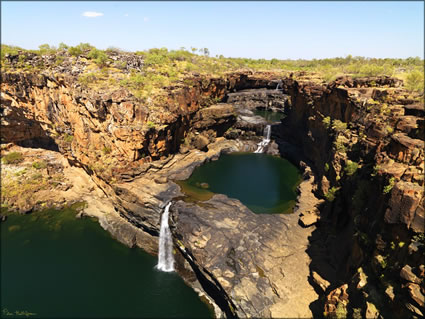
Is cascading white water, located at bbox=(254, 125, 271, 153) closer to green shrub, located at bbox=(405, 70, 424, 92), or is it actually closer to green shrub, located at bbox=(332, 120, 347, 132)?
green shrub, located at bbox=(332, 120, 347, 132)

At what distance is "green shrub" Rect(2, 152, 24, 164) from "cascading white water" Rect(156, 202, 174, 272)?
2933 cm

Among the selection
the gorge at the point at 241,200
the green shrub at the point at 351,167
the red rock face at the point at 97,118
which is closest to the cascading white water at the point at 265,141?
the gorge at the point at 241,200

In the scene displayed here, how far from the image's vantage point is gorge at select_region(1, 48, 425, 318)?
1465 centimetres

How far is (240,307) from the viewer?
19.2m

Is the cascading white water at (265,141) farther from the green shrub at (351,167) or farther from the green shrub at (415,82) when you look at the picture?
the green shrub at (415,82)

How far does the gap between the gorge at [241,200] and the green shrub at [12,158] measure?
38 cm

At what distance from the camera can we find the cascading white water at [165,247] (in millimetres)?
25812

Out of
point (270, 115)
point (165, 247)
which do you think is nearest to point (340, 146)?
point (165, 247)

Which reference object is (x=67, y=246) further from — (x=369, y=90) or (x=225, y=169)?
(x=369, y=90)

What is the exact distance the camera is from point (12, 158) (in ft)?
131

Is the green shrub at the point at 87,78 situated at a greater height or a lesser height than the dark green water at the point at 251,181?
greater

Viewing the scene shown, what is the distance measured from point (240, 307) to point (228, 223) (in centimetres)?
810

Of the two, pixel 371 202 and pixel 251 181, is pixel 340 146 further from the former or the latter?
pixel 251 181

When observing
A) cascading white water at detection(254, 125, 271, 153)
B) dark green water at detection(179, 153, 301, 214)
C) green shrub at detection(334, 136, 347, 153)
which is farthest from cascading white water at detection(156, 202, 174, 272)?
cascading white water at detection(254, 125, 271, 153)
